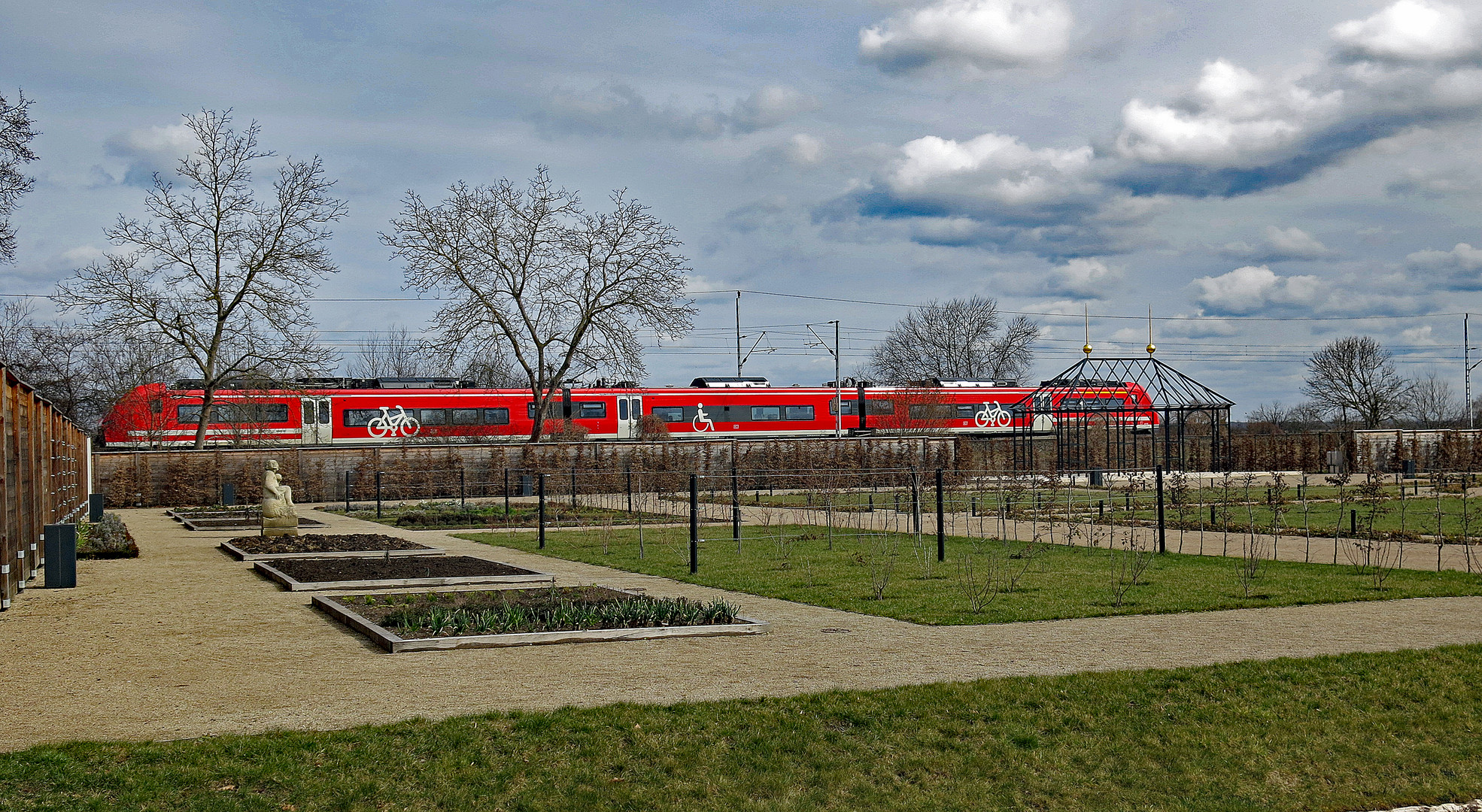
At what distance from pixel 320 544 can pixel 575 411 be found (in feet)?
90.3

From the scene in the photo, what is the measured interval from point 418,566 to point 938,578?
22.3 ft

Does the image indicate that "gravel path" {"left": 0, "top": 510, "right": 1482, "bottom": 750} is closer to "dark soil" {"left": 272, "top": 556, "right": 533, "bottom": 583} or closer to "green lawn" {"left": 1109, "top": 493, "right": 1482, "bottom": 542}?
"dark soil" {"left": 272, "top": 556, "right": 533, "bottom": 583}

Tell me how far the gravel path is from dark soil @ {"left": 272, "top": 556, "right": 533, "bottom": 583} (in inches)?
65.1

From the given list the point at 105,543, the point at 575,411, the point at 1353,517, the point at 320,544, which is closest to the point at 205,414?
the point at 575,411

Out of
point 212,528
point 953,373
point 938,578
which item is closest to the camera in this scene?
point 938,578

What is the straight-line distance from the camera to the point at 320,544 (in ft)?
63.6

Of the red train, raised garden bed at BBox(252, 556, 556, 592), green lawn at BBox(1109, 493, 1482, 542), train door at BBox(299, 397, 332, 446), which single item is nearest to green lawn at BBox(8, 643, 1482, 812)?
raised garden bed at BBox(252, 556, 556, 592)

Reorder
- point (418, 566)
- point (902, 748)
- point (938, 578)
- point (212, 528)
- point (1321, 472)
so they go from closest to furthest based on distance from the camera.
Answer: point (902, 748), point (938, 578), point (418, 566), point (212, 528), point (1321, 472)

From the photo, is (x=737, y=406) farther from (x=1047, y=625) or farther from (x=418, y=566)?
(x=1047, y=625)

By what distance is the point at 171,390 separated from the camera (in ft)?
132

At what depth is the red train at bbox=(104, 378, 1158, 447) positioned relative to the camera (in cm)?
4034

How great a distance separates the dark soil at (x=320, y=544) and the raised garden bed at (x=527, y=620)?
6500mm

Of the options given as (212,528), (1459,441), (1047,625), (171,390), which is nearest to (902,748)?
(1047,625)

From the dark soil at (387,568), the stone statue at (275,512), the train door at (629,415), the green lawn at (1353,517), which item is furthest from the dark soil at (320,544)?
the train door at (629,415)
